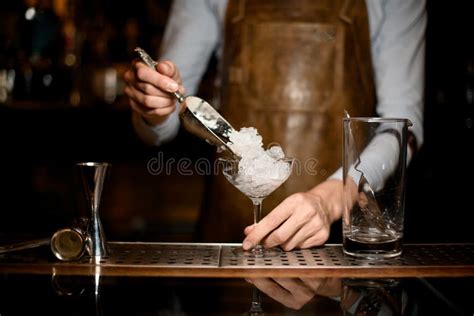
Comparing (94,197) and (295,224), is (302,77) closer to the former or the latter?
(295,224)

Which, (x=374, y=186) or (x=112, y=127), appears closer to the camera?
(x=374, y=186)

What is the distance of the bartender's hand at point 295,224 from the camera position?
4.61ft

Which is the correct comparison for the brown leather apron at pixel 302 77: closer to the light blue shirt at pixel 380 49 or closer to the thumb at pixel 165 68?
the light blue shirt at pixel 380 49

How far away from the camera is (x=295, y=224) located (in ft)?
4.67

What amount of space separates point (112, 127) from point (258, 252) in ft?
5.87

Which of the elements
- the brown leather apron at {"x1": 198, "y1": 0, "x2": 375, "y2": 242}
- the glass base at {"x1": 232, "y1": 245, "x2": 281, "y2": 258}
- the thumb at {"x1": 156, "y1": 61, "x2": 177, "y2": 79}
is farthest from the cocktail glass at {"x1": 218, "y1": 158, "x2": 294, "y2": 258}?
the brown leather apron at {"x1": 198, "y1": 0, "x2": 375, "y2": 242}

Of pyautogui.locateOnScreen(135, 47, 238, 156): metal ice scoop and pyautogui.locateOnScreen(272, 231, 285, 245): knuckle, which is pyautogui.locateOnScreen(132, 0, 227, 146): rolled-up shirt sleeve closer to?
pyautogui.locateOnScreen(135, 47, 238, 156): metal ice scoop

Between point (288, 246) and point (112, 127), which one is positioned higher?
point (112, 127)

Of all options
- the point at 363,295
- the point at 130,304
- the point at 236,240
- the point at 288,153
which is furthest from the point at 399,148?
the point at 236,240

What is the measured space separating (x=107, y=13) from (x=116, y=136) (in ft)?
2.61

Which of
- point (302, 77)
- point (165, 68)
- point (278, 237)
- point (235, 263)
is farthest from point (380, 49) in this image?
point (235, 263)

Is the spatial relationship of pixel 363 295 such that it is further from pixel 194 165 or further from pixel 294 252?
pixel 194 165

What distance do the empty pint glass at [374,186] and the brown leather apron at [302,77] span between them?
2.67 feet

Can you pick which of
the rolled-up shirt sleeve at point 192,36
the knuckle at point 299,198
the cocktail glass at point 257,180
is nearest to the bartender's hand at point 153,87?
the cocktail glass at point 257,180
